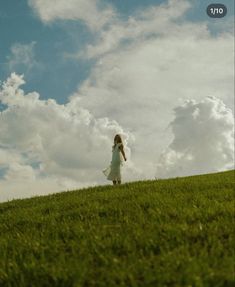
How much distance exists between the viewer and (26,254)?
10.5 metres

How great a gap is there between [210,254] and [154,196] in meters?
6.29

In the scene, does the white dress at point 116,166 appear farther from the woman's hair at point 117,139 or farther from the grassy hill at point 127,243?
the grassy hill at point 127,243

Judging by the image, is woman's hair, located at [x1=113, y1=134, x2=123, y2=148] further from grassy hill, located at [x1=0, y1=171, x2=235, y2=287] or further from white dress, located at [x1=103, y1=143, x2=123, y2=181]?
grassy hill, located at [x1=0, y1=171, x2=235, y2=287]

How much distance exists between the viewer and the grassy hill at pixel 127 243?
26.6 feet

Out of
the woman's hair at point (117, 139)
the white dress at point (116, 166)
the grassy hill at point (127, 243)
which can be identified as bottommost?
the grassy hill at point (127, 243)

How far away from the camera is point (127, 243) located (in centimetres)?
978

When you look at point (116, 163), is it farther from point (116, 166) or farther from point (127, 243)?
point (127, 243)

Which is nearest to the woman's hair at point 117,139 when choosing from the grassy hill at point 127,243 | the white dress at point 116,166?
the white dress at point 116,166

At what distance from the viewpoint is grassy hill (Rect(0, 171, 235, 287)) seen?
809cm

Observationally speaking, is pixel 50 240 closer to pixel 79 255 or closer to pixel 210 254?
pixel 79 255

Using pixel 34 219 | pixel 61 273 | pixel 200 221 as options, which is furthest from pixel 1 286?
pixel 34 219

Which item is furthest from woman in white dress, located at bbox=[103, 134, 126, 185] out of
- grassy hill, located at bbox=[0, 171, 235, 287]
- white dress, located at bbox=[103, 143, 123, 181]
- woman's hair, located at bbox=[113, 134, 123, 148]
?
grassy hill, located at bbox=[0, 171, 235, 287]

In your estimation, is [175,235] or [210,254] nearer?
[210,254]

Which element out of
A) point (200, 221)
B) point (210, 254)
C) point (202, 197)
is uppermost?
point (202, 197)
